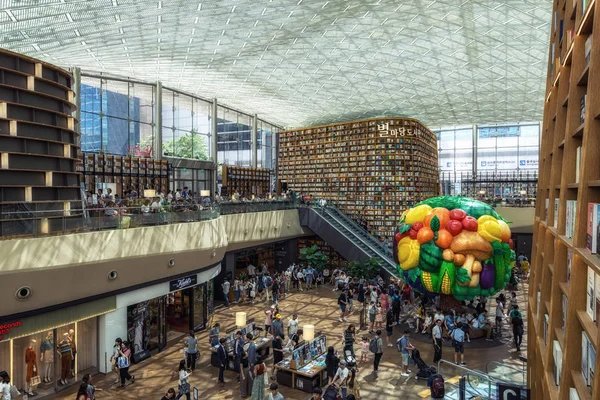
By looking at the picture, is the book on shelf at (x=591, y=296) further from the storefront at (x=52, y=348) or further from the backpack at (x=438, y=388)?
the storefront at (x=52, y=348)

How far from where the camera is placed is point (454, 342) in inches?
490

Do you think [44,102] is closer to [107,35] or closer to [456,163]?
[107,35]

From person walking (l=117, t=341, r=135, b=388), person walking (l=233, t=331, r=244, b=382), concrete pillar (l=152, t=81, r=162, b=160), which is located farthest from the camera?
concrete pillar (l=152, t=81, r=162, b=160)

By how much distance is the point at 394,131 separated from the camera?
27609 millimetres

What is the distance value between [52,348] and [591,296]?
37.5 ft

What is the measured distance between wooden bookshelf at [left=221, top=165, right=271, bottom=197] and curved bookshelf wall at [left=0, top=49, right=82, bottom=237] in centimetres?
1848

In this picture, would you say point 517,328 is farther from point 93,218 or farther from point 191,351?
point 93,218

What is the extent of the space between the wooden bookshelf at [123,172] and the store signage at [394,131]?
12325 mm

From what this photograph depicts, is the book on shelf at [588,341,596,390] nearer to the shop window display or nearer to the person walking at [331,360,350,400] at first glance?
the person walking at [331,360,350,400]

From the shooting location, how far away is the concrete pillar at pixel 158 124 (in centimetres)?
2622

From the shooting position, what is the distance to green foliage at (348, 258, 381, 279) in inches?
848

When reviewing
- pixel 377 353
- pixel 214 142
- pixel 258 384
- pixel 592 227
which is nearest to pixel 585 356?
pixel 592 227

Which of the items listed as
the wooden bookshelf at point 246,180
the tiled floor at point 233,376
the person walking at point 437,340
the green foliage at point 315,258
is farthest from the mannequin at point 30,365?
the wooden bookshelf at point 246,180

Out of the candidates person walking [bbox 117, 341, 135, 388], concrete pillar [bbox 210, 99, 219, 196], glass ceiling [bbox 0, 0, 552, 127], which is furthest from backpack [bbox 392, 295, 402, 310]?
concrete pillar [bbox 210, 99, 219, 196]
